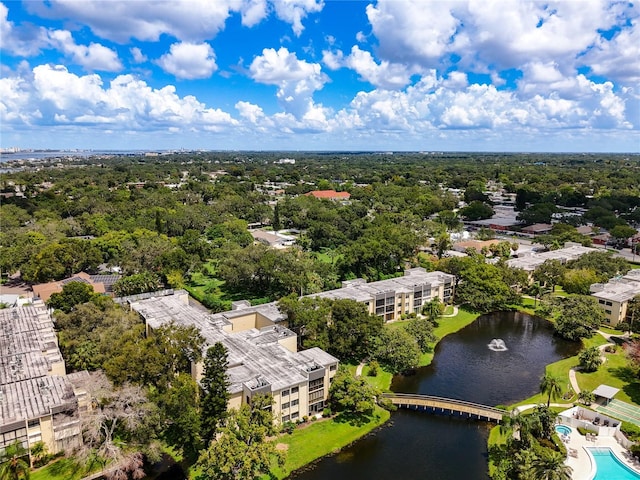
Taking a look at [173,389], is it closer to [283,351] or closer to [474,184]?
[283,351]

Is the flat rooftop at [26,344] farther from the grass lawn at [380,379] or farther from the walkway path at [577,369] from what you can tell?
the walkway path at [577,369]

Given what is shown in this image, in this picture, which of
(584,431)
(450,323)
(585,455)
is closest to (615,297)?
(450,323)

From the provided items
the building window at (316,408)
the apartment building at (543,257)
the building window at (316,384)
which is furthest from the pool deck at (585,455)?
the apartment building at (543,257)

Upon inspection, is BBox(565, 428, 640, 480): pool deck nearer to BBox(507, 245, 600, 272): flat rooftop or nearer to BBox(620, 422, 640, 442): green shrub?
BBox(620, 422, 640, 442): green shrub

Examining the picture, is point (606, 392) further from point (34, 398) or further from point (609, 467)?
point (34, 398)

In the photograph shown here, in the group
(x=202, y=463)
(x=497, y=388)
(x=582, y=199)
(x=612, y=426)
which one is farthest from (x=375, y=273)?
(x=582, y=199)
